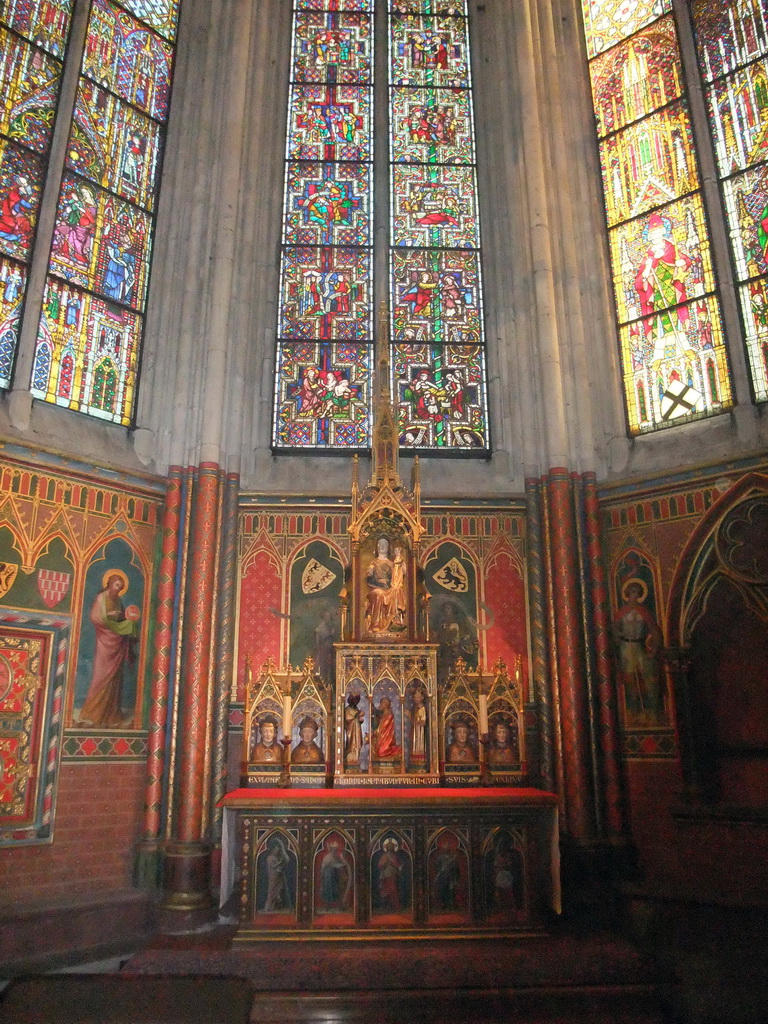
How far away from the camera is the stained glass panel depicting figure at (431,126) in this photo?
12.5 meters

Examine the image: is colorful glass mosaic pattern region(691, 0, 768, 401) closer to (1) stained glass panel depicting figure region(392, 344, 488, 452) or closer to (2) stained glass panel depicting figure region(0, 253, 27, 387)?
(1) stained glass panel depicting figure region(392, 344, 488, 452)

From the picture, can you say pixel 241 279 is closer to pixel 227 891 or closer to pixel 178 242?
pixel 178 242

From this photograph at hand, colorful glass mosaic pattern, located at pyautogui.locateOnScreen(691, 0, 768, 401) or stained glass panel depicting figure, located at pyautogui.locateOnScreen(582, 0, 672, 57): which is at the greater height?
stained glass panel depicting figure, located at pyautogui.locateOnScreen(582, 0, 672, 57)

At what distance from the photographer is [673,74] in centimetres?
1126

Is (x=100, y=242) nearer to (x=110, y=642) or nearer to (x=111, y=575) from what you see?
(x=111, y=575)

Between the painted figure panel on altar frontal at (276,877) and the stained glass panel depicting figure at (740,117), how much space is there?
31.0 ft

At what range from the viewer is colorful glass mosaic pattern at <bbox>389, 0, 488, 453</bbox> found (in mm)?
11359

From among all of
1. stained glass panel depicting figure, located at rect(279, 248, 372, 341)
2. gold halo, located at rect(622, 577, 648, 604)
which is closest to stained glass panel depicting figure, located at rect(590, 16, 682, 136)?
stained glass panel depicting figure, located at rect(279, 248, 372, 341)

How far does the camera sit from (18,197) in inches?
382

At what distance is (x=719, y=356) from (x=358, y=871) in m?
7.19

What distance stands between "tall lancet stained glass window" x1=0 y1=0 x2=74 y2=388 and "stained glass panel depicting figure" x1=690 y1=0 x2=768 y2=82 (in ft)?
27.4

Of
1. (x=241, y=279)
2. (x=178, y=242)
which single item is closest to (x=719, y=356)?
(x=241, y=279)

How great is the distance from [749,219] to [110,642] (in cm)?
910

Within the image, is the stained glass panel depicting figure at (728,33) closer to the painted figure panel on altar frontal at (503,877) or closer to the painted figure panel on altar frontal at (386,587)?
the painted figure panel on altar frontal at (386,587)
